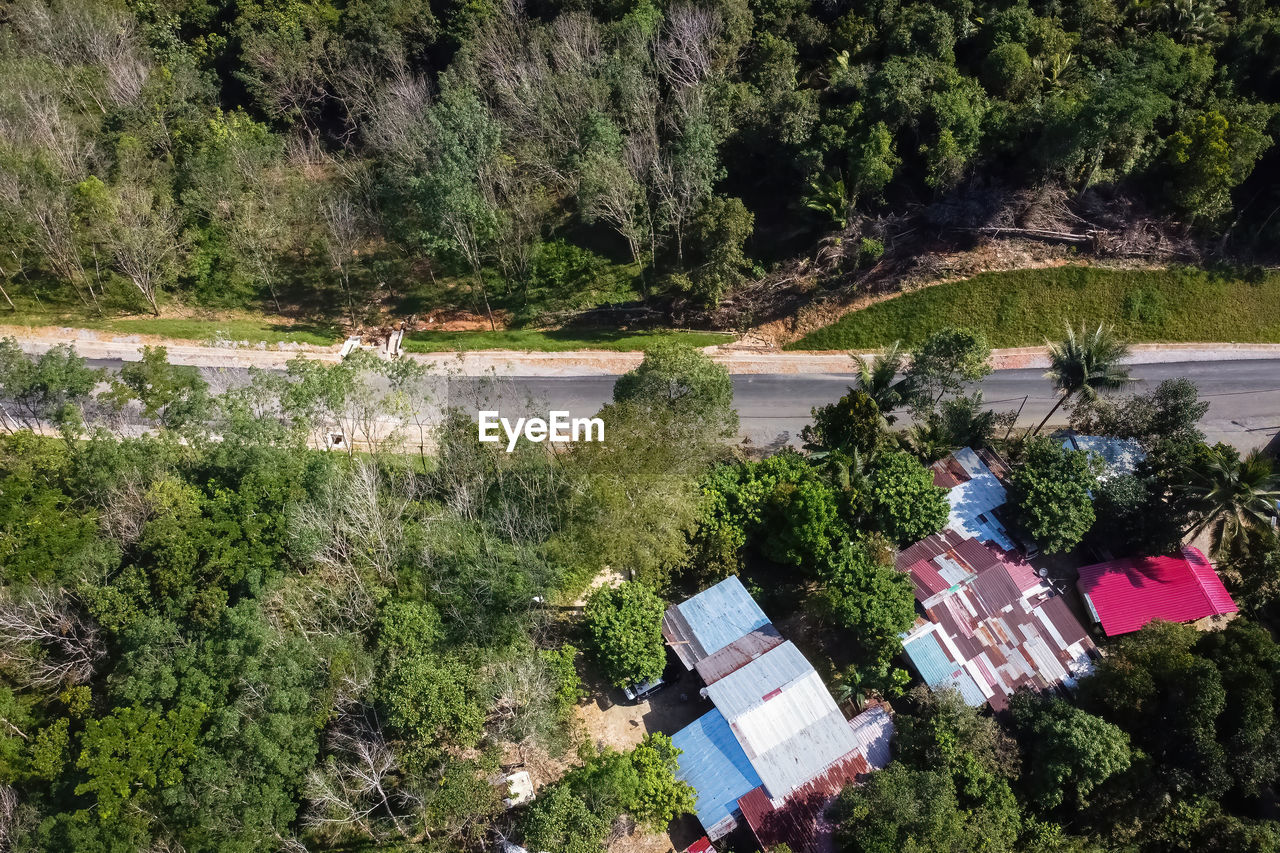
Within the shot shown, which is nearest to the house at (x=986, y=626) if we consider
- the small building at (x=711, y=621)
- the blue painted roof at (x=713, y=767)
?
the small building at (x=711, y=621)

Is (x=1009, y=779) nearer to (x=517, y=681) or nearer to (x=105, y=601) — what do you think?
(x=517, y=681)

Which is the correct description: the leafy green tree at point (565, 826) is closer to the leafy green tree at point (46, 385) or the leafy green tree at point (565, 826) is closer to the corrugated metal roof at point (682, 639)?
the corrugated metal roof at point (682, 639)

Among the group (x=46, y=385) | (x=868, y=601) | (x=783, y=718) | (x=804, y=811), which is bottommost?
(x=804, y=811)

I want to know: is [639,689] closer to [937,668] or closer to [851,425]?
[937,668]

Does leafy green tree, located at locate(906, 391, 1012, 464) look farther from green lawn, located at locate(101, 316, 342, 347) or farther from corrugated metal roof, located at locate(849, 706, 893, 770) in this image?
green lawn, located at locate(101, 316, 342, 347)

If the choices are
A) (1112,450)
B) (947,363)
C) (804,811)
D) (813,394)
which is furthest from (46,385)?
(1112,450)

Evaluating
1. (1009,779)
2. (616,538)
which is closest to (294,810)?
(616,538)

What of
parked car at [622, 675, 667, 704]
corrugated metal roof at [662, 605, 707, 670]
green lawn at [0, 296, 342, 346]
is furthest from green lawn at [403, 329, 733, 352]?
parked car at [622, 675, 667, 704]

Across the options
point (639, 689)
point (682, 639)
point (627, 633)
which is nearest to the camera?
point (627, 633)
